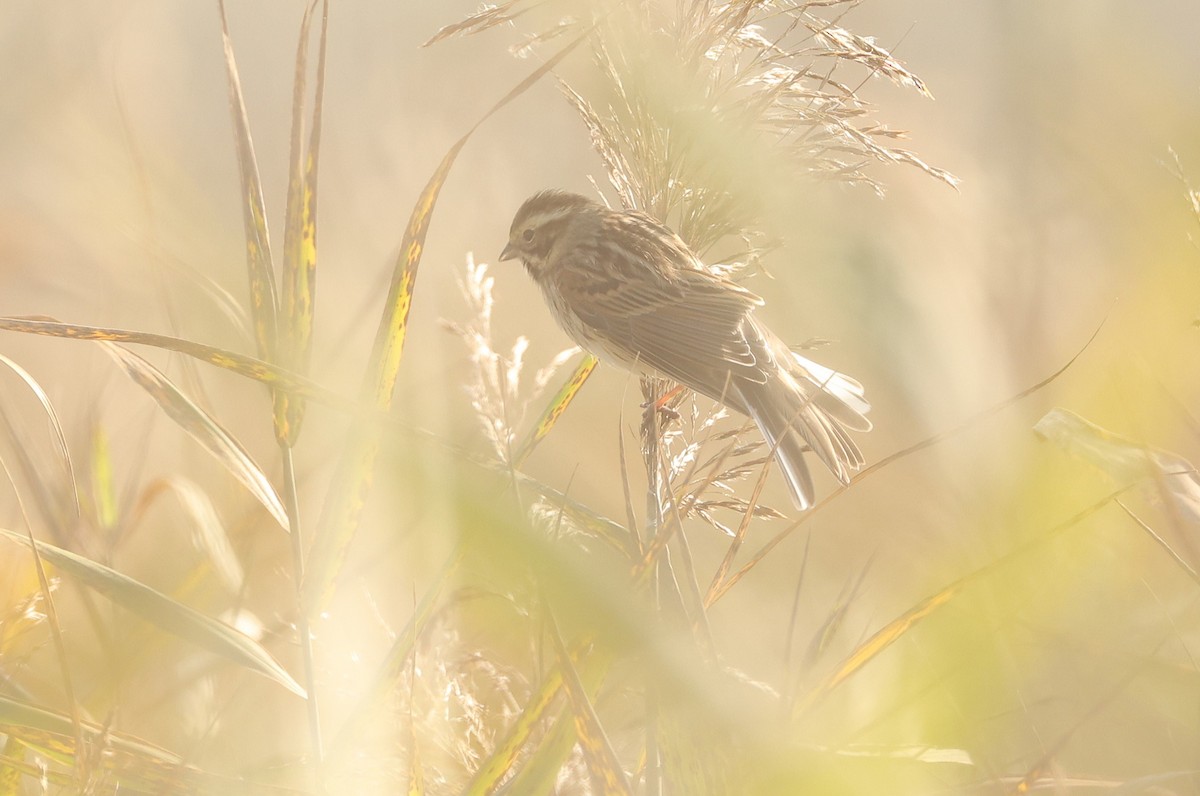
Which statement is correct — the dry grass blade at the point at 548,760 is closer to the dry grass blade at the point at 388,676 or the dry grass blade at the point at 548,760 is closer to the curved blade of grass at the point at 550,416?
the dry grass blade at the point at 388,676

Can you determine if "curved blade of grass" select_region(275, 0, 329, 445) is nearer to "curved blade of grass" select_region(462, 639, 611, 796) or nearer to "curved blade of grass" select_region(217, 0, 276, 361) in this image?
"curved blade of grass" select_region(217, 0, 276, 361)

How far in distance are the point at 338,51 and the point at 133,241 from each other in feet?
8.74

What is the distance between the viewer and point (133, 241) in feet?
5.17

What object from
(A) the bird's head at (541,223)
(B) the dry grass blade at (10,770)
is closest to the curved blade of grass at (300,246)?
(B) the dry grass blade at (10,770)

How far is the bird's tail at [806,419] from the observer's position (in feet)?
6.37

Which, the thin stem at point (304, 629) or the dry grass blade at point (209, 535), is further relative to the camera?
the dry grass blade at point (209, 535)

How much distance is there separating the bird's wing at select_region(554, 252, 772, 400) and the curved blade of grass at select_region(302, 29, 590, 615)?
3.29 ft

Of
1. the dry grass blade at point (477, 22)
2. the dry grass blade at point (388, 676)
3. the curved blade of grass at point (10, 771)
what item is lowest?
the curved blade of grass at point (10, 771)

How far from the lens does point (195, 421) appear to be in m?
1.22

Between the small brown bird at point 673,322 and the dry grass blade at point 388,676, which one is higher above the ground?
the small brown bird at point 673,322

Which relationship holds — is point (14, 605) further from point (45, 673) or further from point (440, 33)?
point (440, 33)

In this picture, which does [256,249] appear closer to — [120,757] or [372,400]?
[372,400]

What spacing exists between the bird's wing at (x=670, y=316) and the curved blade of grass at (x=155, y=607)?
1.23m

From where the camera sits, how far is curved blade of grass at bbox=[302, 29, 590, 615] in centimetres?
116
